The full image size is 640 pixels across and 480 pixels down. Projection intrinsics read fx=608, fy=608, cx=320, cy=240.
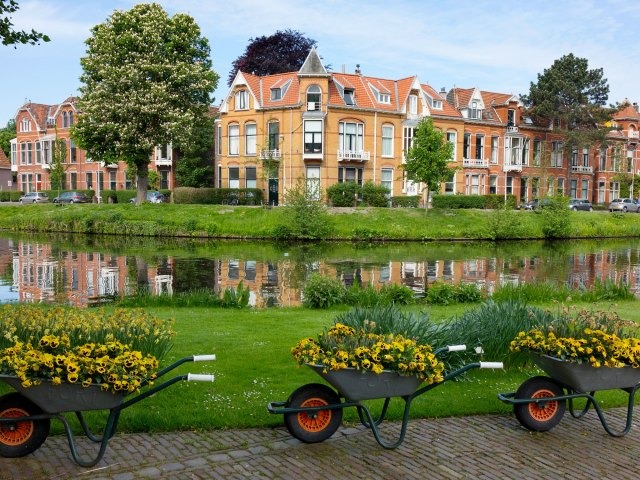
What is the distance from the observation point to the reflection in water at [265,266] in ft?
63.3

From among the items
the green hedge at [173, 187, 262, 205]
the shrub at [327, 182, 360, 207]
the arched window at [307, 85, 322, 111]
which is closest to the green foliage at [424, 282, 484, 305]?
the shrub at [327, 182, 360, 207]

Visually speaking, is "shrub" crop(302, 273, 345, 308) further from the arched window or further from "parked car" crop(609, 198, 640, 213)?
"parked car" crop(609, 198, 640, 213)

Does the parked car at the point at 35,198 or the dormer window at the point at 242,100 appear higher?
the dormer window at the point at 242,100

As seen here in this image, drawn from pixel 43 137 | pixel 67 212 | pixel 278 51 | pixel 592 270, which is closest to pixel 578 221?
pixel 592 270

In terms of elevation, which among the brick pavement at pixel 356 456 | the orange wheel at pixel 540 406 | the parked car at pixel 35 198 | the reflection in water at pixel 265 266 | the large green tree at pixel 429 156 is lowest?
the reflection in water at pixel 265 266

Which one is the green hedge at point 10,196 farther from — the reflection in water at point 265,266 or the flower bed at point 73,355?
the flower bed at point 73,355

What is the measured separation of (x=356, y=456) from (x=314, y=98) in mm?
45376

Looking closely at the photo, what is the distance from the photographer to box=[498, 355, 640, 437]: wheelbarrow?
593cm

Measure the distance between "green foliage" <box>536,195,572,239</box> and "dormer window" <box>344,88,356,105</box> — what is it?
57.9 feet

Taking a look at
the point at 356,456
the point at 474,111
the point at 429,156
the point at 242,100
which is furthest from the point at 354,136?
the point at 356,456

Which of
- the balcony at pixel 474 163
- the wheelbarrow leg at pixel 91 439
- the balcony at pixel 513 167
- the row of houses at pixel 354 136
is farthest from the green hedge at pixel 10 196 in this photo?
the wheelbarrow leg at pixel 91 439

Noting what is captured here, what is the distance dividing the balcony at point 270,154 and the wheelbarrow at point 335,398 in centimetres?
4231

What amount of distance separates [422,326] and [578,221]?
43.2 m

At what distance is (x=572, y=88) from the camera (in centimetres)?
6222
